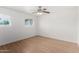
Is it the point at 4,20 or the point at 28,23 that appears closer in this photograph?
the point at 4,20

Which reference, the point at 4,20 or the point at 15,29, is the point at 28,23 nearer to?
the point at 15,29

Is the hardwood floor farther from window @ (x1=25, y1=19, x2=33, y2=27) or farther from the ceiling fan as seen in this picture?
the ceiling fan

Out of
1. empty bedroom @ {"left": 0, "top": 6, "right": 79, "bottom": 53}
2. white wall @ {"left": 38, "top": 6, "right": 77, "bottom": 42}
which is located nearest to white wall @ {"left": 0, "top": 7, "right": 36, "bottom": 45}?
empty bedroom @ {"left": 0, "top": 6, "right": 79, "bottom": 53}

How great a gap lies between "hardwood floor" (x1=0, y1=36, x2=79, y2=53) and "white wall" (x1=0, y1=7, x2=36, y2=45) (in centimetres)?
9

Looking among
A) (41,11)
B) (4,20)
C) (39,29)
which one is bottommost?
(39,29)

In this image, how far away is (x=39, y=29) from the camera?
1394mm

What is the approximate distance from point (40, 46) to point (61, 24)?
44cm

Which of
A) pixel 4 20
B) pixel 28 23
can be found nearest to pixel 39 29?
pixel 28 23

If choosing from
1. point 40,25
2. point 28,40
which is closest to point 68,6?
point 40,25

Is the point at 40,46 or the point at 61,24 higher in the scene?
the point at 61,24

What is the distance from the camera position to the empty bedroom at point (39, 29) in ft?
4.21

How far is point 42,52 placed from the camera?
4.43ft
